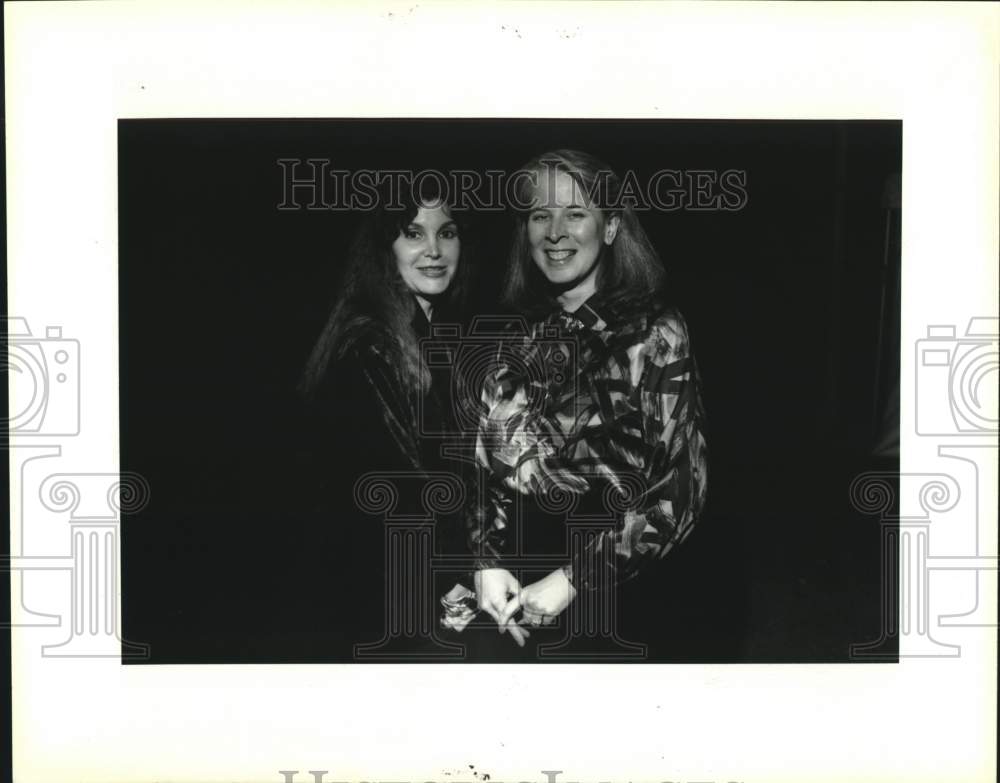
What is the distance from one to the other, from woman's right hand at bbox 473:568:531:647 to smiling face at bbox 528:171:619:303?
0.69 meters

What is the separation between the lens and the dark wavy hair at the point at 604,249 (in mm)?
2084

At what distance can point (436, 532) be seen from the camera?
2096 mm

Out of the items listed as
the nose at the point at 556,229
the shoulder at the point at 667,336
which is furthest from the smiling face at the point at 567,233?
the shoulder at the point at 667,336

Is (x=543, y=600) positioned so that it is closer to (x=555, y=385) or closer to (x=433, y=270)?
(x=555, y=385)

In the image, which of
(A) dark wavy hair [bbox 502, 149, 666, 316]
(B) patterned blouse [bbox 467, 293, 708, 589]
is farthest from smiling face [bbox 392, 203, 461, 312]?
(B) patterned blouse [bbox 467, 293, 708, 589]

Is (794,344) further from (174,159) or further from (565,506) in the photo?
(174,159)

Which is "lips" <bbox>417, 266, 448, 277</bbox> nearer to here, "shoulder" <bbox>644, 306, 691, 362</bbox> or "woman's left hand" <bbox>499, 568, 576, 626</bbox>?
"shoulder" <bbox>644, 306, 691, 362</bbox>

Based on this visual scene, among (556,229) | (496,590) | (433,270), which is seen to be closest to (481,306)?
(433,270)

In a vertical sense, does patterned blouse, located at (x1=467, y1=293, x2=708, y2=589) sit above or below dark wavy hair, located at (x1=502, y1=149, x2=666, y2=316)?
below

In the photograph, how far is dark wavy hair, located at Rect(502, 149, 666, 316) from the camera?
2084 mm

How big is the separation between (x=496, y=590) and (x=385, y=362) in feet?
2.01

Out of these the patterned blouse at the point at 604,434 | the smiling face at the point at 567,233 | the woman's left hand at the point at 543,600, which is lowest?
the woman's left hand at the point at 543,600

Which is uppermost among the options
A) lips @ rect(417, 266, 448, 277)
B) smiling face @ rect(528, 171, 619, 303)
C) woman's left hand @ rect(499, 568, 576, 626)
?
smiling face @ rect(528, 171, 619, 303)

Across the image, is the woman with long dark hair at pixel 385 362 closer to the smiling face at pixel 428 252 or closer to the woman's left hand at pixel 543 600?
the smiling face at pixel 428 252
